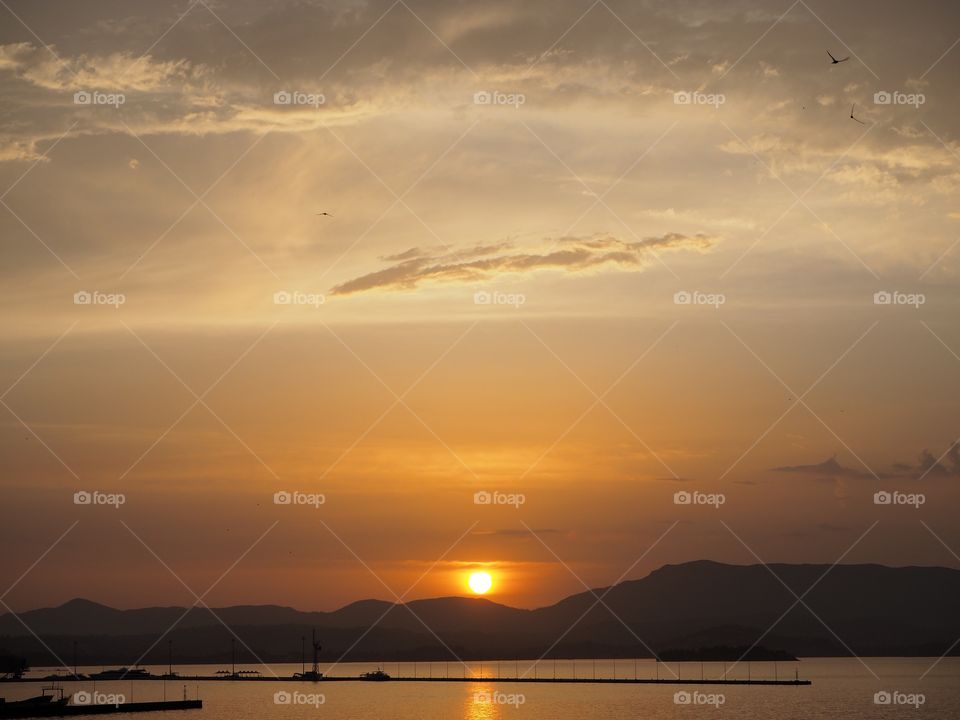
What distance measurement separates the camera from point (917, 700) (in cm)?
18050

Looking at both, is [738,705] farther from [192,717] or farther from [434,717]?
[192,717]

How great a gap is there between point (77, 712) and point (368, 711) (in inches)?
1545

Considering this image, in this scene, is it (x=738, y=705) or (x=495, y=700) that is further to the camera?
(x=495, y=700)

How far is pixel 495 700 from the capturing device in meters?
196

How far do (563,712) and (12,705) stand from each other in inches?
2821

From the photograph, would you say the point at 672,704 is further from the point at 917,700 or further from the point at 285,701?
the point at 285,701

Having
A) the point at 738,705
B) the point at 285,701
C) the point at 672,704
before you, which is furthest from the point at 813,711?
the point at 285,701

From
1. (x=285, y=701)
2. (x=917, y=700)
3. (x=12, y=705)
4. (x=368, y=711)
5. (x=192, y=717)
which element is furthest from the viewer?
(x=285, y=701)

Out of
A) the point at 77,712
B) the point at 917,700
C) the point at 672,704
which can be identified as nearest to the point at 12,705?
the point at 77,712

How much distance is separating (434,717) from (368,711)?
1431 cm

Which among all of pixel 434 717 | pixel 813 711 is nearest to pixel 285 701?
pixel 434 717

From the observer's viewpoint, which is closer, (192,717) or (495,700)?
(192,717)

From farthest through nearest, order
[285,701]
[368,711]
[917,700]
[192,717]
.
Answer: [285,701] → [917,700] → [368,711] → [192,717]

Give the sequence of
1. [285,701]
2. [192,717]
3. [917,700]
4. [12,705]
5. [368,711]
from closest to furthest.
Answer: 1. [12,705]
2. [192,717]
3. [368,711]
4. [917,700]
5. [285,701]
